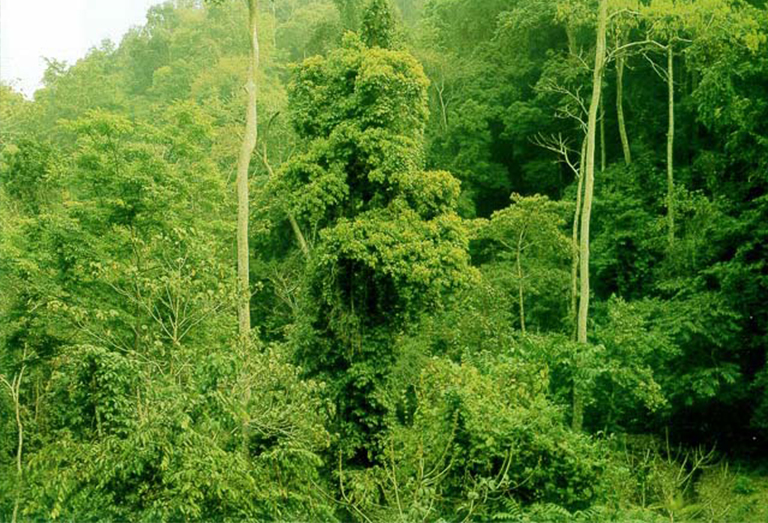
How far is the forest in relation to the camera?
287 inches

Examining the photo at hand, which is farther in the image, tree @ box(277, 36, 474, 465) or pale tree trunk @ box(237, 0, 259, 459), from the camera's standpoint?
tree @ box(277, 36, 474, 465)

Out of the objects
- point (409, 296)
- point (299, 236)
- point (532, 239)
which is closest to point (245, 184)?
point (409, 296)

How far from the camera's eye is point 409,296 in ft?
41.7

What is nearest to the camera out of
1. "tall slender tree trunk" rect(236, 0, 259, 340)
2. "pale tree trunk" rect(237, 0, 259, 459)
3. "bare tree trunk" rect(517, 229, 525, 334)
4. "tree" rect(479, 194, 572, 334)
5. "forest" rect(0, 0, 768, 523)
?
"forest" rect(0, 0, 768, 523)

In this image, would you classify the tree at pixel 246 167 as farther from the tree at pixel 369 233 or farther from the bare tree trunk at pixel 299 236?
the bare tree trunk at pixel 299 236

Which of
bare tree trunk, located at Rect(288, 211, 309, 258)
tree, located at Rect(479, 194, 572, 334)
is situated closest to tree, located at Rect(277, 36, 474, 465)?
tree, located at Rect(479, 194, 572, 334)

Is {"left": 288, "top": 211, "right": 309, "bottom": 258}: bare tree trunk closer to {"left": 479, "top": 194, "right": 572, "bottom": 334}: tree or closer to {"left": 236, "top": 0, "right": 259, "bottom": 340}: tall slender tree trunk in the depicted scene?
{"left": 479, "top": 194, "right": 572, "bottom": 334}: tree

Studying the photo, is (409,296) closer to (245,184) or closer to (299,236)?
(245,184)

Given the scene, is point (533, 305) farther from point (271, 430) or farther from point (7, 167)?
point (7, 167)

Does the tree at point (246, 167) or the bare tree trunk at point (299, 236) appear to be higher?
the tree at point (246, 167)

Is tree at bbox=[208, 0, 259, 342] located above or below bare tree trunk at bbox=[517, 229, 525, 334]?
above

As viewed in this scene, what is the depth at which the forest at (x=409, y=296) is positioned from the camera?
729cm

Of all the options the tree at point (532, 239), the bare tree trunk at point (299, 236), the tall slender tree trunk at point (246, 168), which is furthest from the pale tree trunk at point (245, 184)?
the bare tree trunk at point (299, 236)

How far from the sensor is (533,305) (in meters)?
18.4
